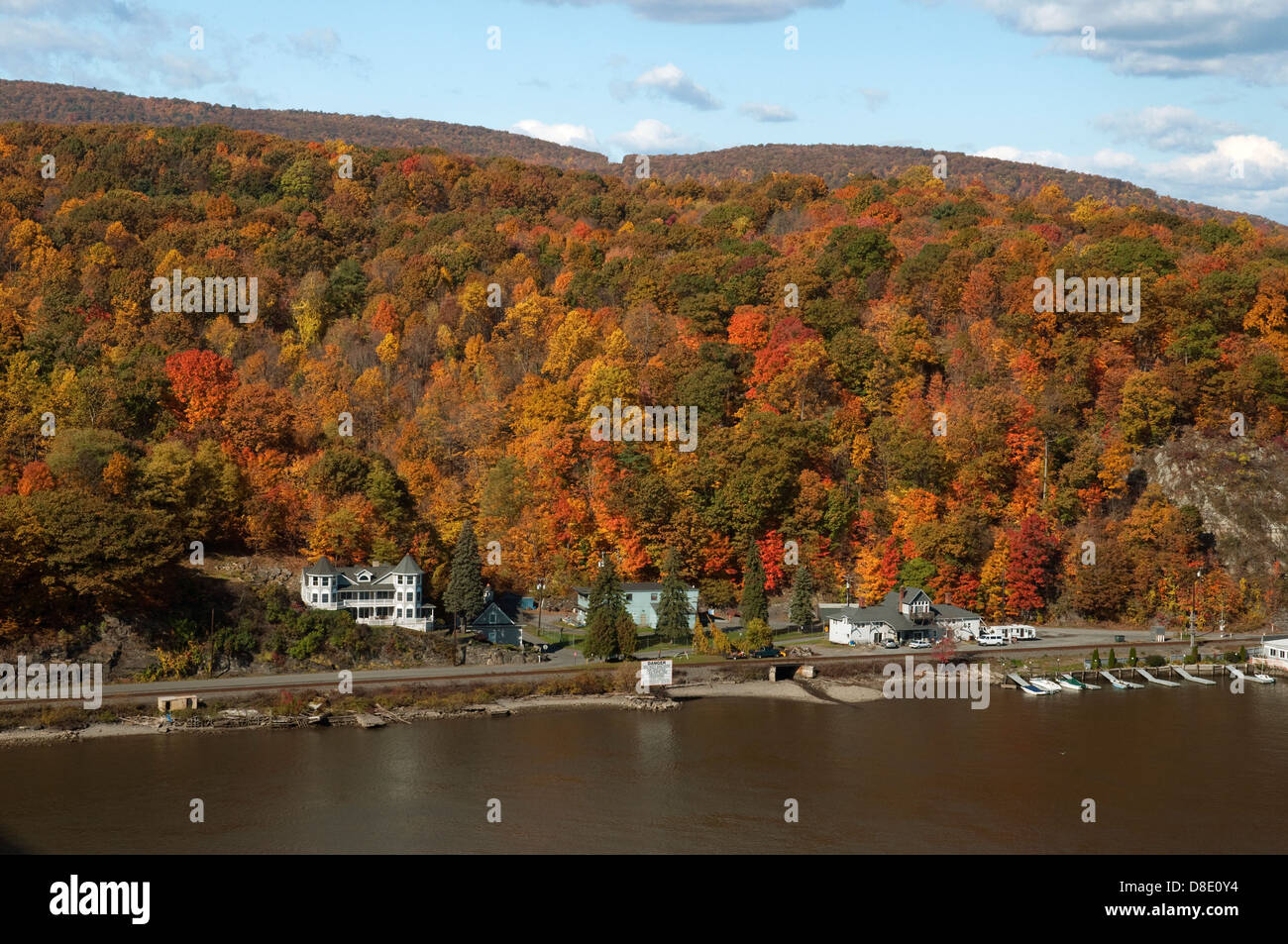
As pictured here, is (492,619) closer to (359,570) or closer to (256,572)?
(359,570)

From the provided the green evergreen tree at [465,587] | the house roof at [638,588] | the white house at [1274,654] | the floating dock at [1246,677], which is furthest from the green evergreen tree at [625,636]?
the white house at [1274,654]

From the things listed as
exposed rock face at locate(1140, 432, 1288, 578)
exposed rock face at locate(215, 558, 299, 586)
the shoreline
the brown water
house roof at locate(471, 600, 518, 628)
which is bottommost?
the brown water


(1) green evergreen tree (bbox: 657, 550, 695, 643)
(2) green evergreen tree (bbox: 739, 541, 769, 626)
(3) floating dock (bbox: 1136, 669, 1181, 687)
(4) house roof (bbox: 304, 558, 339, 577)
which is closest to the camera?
(4) house roof (bbox: 304, 558, 339, 577)

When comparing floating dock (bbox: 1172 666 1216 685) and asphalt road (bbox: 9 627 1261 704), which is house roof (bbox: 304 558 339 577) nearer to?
asphalt road (bbox: 9 627 1261 704)

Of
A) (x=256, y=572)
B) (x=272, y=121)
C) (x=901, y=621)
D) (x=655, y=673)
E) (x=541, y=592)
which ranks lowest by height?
(x=655, y=673)

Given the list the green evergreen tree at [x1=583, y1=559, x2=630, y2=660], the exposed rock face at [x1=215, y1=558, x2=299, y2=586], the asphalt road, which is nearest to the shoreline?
the asphalt road

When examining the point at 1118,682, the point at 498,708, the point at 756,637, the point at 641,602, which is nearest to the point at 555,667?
the point at 498,708

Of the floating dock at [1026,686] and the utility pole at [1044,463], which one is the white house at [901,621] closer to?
the floating dock at [1026,686]
